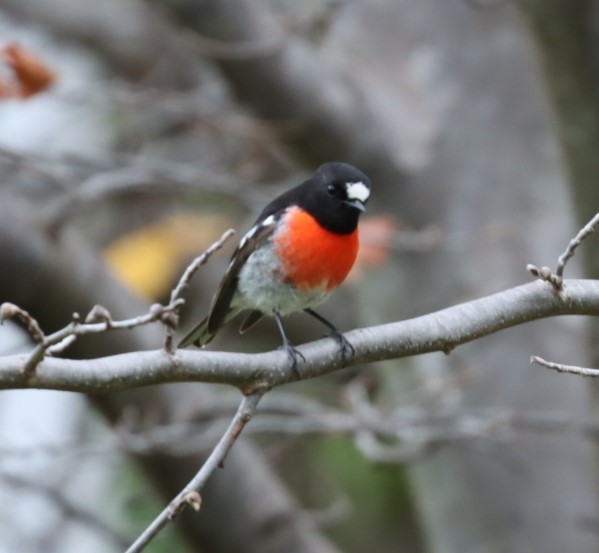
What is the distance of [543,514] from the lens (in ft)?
21.0

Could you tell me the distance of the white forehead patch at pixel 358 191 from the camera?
3.81 meters

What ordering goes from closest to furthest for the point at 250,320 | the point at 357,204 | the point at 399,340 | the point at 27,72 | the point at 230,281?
1. the point at 399,340
2. the point at 357,204
3. the point at 230,281
4. the point at 250,320
5. the point at 27,72

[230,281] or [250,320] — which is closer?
[230,281]

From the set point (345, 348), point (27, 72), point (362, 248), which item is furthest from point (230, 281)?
point (362, 248)

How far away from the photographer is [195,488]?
2.45 m

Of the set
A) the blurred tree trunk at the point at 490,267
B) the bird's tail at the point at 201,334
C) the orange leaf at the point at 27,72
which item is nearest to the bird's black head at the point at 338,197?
the bird's tail at the point at 201,334

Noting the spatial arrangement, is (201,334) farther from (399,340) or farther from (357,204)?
(399,340)

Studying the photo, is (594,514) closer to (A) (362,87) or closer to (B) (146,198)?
(A) (362,87)

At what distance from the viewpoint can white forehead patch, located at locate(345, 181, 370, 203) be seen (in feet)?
12.5

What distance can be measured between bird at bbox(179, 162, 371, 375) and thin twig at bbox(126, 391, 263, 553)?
117cm

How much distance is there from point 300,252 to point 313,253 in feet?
0.16

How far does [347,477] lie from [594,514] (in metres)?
3.12

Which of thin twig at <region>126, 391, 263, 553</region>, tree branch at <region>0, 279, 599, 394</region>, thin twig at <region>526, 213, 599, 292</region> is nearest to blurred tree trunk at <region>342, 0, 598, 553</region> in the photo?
tree branch at <region>0, 279, 599, 394</region>

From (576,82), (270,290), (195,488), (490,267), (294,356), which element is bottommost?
(195,488)
